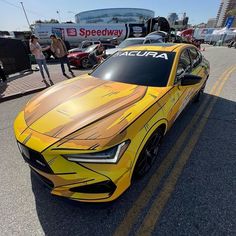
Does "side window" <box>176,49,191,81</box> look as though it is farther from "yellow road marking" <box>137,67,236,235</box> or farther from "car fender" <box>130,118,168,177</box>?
"yellow road marking" <box>137,67,236,235</box>

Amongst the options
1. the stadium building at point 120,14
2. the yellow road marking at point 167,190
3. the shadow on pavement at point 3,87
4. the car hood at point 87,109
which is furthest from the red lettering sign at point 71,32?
the stadium building at point 120,14

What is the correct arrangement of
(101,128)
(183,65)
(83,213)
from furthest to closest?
1. (183,65)
2. (83,213)
3. (101,128)

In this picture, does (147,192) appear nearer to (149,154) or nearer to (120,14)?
(149,154)

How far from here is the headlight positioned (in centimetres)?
167

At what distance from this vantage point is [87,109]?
2.17 meters

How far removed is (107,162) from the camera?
1.70 meters

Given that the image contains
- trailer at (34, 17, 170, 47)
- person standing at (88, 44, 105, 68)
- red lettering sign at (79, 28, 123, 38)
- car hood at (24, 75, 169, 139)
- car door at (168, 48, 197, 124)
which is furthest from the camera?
red lettering sign at (79, 28, 123, 38)

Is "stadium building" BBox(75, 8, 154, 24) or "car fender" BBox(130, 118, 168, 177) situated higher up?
"car fender" BBox(130, 118, 168, 177)

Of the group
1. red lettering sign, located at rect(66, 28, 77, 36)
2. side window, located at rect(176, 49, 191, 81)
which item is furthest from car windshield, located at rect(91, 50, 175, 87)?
red lettering sign, located at rect(66, 28, 77, 36)

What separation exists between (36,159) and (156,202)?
56.6 inches

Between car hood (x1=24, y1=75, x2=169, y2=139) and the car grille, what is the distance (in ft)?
0.71

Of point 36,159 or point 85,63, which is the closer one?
point 36,159

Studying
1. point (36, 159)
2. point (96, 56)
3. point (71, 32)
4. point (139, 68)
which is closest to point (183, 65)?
point (139, 68)

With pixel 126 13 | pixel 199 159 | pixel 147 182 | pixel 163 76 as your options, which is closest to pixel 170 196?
pixel 147 182
